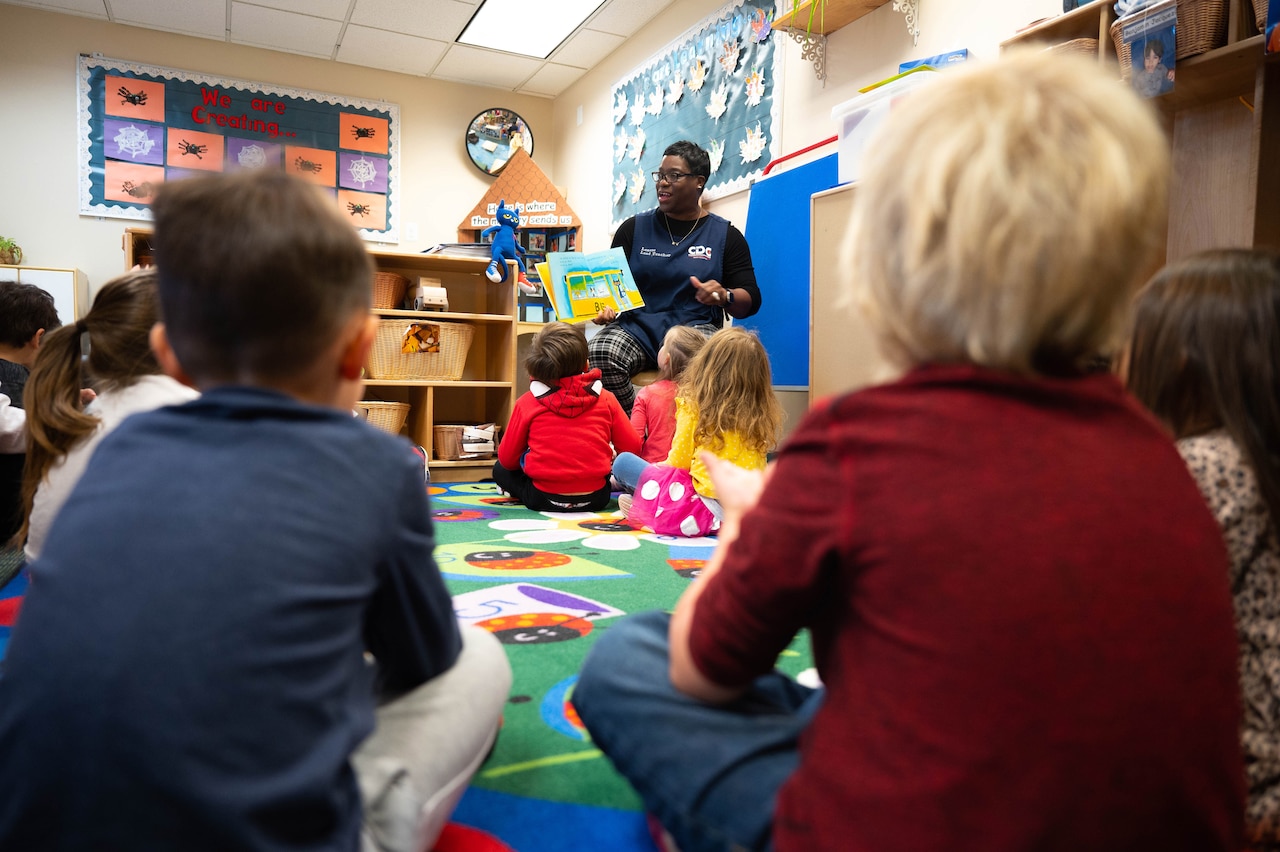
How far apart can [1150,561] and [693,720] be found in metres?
0.34

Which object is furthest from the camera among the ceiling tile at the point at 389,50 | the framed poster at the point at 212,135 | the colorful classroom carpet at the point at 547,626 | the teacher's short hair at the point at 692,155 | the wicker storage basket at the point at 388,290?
the ceiling tile at the point at 389,50

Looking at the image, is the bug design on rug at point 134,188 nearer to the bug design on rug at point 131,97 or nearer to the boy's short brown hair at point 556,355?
the bug design on rug at point 131,97

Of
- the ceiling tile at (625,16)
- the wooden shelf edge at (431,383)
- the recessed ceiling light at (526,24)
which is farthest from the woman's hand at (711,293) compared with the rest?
the recessed ceiling light at (526,24)

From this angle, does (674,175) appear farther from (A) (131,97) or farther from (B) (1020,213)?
(A) (131,97)

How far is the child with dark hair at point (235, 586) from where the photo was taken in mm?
480

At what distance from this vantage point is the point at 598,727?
2.31 ft

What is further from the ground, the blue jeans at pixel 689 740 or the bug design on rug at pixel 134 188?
the bug design on rug at pixel 134 188

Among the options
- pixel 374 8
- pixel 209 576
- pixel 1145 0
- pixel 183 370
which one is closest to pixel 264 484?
pixel 209 576

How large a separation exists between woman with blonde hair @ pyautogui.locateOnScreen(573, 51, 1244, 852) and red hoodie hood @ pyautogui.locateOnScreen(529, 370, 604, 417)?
6.86 ft

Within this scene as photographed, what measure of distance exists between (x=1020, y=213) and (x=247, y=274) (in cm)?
49

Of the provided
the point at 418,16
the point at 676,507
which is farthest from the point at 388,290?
the point at 676,507

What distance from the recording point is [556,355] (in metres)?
2.54

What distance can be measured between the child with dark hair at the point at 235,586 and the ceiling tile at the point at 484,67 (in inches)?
165

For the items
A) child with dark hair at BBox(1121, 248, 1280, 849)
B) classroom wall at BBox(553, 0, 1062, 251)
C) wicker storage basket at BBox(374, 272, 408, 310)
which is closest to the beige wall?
classroom wall at BBox(553, 0, 1062, 251)
